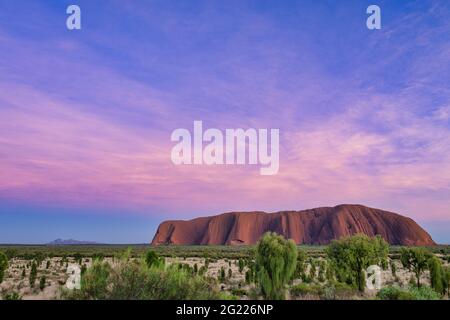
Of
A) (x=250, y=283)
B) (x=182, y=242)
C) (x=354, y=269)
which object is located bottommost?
(x=182, y=242)

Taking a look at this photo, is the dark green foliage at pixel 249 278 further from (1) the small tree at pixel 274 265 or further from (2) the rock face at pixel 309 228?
(2) the rock face at pixel 309 228

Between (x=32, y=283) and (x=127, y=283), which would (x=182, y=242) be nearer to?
(x=32, y=283)

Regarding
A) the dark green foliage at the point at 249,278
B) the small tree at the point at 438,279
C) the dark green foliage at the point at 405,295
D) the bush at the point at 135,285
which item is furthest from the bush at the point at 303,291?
the dark green foliage at the point at 249,278

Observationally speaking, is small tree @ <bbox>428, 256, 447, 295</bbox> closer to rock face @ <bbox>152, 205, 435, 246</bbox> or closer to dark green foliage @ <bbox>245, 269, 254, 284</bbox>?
dark green foliage @ <bbox>245, 269, 254, 284</bbox>

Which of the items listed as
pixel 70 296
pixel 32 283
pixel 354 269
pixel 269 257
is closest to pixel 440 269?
pixel 354 269

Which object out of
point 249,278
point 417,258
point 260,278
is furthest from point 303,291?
point 417,258

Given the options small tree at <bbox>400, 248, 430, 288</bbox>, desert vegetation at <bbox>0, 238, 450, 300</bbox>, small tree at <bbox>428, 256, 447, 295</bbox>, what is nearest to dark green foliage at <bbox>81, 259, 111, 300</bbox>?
desert vegetation at <bbox>0, 238, 450, 300</bbox>
